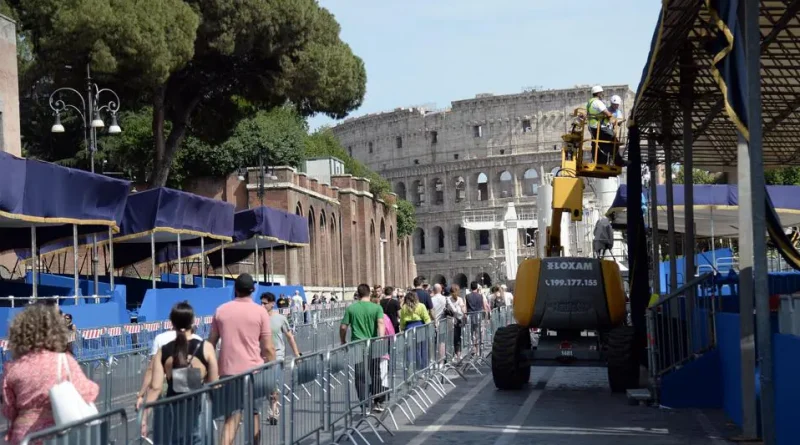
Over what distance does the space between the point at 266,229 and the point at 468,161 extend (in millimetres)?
106130

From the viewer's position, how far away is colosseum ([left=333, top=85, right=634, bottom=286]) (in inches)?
5630

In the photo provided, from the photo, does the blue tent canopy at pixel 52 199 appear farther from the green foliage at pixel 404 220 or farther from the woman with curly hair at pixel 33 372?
the green foliage at pixel 404 220

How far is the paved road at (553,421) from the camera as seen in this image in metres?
13.2

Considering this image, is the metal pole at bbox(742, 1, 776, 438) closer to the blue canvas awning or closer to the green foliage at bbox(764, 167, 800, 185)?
the blue canvas awning

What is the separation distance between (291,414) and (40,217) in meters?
14.5

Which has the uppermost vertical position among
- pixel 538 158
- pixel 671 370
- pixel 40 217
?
pixel 538 158

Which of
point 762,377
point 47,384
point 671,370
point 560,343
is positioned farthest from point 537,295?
point 47,384

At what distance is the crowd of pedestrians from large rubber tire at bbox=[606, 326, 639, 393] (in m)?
3.23

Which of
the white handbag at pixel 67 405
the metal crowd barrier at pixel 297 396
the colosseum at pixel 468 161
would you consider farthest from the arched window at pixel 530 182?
the white handbag at pixel 67 405

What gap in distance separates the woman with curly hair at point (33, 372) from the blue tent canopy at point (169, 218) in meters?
24.5

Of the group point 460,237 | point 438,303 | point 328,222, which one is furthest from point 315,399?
point 460,237

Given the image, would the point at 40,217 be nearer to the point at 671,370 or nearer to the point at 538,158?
the point at 671,370

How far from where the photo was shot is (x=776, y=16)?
14828mm

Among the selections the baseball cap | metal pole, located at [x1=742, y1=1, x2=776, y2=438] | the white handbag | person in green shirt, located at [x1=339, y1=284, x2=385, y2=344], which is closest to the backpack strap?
the baseball cap
